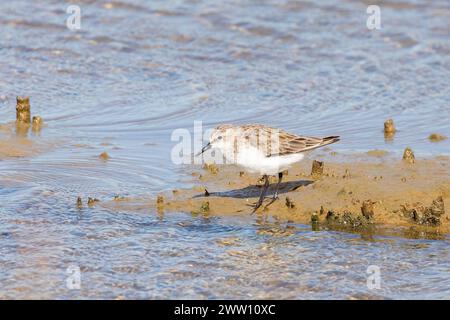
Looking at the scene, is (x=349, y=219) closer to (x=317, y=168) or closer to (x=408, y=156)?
(x=317, y=168)

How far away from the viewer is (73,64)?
15.1m

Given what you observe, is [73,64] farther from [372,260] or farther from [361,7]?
[372,260]

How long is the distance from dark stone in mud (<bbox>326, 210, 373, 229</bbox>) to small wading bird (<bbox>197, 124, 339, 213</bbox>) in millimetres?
770

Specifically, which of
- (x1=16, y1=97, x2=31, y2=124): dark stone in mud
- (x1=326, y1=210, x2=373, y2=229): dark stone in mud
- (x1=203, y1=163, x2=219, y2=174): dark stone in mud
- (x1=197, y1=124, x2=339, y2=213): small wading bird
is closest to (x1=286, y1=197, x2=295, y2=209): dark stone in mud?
(x1=197, y1=124, x2=339, y2=213): small wading bird

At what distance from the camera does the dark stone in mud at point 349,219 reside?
29.8 ft

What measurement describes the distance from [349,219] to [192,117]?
166 inches

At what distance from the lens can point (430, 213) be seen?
8953mm

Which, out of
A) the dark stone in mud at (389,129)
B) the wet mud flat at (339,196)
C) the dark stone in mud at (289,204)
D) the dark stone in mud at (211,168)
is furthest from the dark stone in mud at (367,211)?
the dark stone in mud at (389,129)

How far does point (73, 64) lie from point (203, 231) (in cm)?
679

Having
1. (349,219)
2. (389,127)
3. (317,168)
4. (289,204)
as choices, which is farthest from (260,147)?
(389,127)

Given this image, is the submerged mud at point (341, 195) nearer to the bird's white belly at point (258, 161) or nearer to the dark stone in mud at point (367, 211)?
the dark stone in mud at point (367, 211)

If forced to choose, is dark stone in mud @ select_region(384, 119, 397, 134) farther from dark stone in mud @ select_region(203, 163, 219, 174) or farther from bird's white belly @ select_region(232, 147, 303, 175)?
bird's white belly @ select_region(232, 147, 303, 175)

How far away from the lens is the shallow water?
7.97m

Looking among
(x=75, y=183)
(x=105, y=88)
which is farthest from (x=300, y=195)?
(x=105, y=88)
